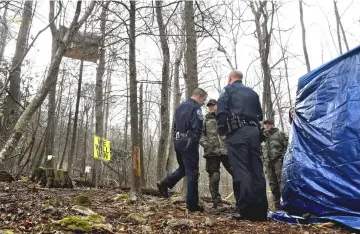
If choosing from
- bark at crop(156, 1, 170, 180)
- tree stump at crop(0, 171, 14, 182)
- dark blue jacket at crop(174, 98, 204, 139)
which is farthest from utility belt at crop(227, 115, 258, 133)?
bark at crop(156, 1, 170, 180)

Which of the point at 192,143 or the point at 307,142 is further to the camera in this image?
the point at 192,143

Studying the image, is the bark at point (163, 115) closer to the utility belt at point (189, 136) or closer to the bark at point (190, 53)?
the bark at point (190, 53)

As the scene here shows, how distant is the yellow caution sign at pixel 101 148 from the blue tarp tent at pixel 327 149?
3.68 metres

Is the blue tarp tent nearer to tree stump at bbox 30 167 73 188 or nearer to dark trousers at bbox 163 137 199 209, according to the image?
dark trousers at bbox 163 137 199 209

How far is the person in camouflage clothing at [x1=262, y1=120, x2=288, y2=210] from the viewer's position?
5.44m

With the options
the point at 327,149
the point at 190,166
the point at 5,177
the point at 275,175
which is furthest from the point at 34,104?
the point at 275,175

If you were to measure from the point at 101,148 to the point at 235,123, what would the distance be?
3.43 metres

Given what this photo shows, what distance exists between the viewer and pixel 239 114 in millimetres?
4055

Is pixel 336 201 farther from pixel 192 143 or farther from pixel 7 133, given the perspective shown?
pixel 7 133

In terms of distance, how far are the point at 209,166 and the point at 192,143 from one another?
28.4 inches

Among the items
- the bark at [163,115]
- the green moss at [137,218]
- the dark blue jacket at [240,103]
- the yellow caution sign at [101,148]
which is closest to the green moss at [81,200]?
the green moss at [137,218]

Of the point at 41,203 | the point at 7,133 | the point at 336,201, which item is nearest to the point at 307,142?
the point at 336,201

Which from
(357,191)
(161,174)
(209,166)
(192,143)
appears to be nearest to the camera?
(357,191)

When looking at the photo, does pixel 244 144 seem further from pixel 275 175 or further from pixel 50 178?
pixel 50 178
